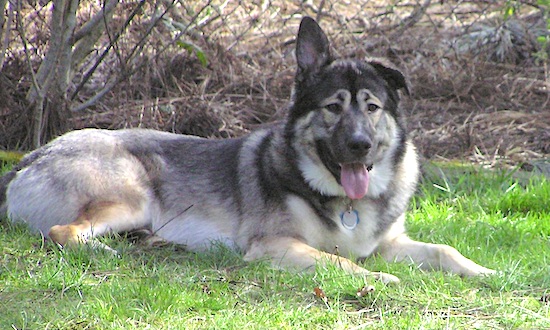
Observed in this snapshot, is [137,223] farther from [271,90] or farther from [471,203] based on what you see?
[271,90]

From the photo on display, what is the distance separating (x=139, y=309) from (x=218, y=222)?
1661 millimetres

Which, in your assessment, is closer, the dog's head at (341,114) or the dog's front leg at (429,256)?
the dog's front leg at (429,256)

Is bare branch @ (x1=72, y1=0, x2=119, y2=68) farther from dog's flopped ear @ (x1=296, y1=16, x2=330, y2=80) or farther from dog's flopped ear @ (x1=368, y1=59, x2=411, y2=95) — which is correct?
dog's flopped ear @ (x1=368, y1=59, x2=411, y2=95)

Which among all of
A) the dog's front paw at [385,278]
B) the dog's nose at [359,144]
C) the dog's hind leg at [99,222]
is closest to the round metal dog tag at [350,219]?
the dog's nose at [359,144]

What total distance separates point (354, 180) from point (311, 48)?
897mm

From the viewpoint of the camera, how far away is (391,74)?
5.02 metres

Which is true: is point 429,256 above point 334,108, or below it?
below

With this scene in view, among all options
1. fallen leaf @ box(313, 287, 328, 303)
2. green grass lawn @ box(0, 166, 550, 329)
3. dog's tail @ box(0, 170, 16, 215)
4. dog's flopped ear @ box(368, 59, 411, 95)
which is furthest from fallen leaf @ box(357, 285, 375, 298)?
dog's tail @ box(0, 170, 16, 215)

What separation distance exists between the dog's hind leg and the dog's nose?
4.96 feet

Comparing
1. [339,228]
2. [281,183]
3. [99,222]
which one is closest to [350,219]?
[339,228]

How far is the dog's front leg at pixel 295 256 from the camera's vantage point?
14.2ft

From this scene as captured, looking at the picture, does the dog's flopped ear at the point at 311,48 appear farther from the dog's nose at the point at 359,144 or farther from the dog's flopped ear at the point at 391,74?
the dog's nose at the point at 359,144

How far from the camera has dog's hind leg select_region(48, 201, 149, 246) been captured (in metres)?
4.73

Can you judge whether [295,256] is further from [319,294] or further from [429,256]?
[429,256]
